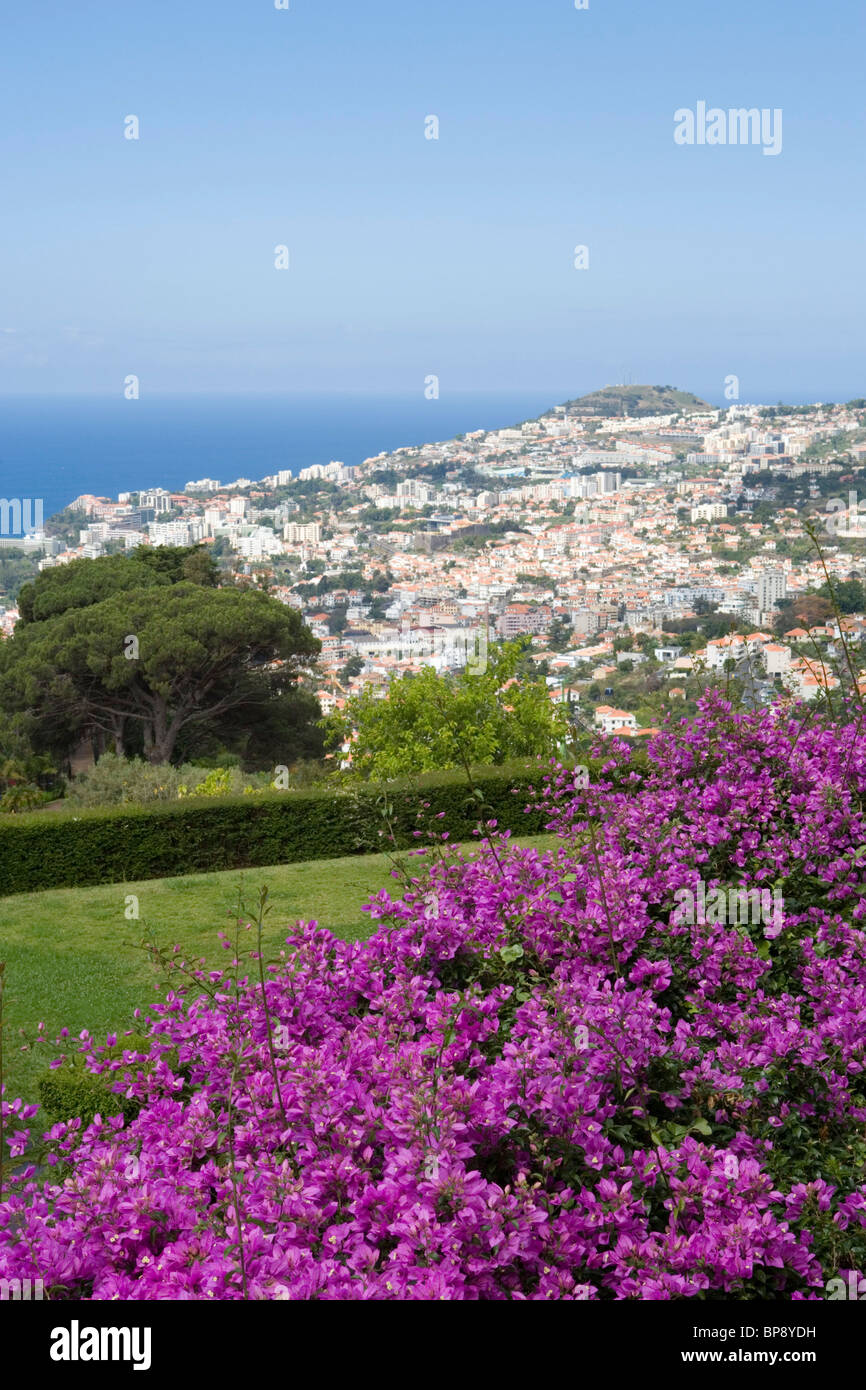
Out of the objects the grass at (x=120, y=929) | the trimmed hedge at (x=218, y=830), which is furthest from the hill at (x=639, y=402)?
the grass at (x=120, y=929)

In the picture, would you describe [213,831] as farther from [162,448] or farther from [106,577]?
[162,448]

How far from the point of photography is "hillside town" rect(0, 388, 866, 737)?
28.6 metres

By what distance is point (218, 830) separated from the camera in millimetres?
11062

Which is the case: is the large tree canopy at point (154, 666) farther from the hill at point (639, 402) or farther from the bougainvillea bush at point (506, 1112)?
the hill at point (639, 402)

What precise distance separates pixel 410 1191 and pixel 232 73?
279ft

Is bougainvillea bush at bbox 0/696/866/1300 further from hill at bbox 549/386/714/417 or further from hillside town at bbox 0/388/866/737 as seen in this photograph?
hill at bbox 549/386/714/417

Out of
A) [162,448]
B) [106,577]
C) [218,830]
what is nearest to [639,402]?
[162,448]

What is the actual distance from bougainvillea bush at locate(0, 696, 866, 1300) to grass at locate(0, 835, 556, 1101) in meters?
2.89

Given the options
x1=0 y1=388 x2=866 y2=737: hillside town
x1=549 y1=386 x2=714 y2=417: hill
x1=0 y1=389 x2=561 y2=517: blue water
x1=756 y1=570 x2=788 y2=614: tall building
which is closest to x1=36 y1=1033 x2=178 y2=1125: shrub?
x1=0 y1=388 x2=866 y2=737: hillside town

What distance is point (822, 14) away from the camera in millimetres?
50031

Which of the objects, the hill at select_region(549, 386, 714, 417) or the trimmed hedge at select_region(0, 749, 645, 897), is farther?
the hill at select_region(549, 386, 714, 417)

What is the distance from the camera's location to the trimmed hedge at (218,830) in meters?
10.6

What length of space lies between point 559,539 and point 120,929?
171ft
